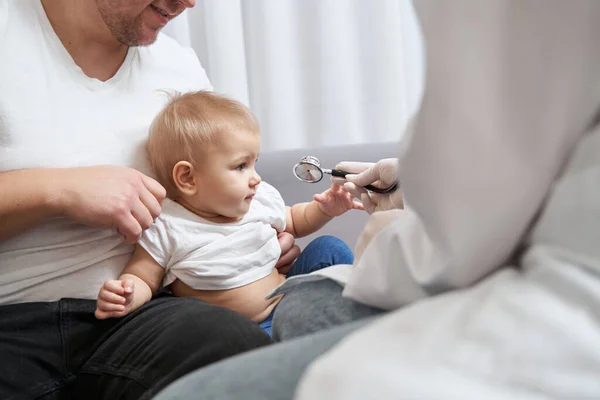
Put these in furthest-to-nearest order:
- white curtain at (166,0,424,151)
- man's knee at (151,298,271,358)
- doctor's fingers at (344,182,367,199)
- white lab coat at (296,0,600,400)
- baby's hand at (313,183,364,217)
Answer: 1. white curtain at (166,0,424,151)
2. baby's hand at (313,183,364,217)
3. doctor's fingers at (344,182,367,199)
4. man's knee at (151,298,271,358)
5. white lab coat at (296,0,600,400)

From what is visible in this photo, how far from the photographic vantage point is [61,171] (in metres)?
0.89

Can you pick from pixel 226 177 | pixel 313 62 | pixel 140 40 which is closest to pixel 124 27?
pixel 140 40

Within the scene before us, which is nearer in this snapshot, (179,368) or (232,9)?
(179,368)

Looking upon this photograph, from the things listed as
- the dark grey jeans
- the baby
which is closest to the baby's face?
the baby

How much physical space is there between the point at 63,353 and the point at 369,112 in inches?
47.6

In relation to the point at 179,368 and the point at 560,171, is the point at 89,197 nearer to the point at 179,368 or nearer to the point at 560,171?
the point at 179,368

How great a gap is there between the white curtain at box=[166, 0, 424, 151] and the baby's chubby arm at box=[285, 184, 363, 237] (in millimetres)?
563

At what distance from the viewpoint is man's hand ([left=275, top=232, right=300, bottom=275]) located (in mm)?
1194

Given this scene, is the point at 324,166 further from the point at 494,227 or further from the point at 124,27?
the point at 494,227

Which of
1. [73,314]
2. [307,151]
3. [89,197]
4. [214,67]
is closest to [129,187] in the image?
[89,197]

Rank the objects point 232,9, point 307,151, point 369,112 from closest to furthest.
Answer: point 307,151
point 232,9
point 369,112

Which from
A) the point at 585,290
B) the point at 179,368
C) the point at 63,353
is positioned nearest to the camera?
the point at 585,290

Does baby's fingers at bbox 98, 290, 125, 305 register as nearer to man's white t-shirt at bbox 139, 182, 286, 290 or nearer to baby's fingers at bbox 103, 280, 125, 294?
baby's fingers at bbox 103, 280, 125, 294

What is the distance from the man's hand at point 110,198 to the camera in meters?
0.87
